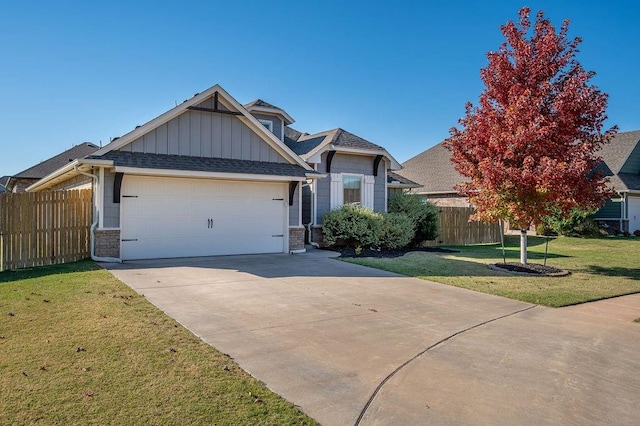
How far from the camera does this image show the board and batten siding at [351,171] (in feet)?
54.9

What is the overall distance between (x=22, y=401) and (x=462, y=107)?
39.6ft

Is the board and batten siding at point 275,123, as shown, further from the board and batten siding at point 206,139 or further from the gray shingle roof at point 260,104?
the board and batten siding at point 206,139

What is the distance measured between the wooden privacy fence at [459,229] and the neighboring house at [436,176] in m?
5.29

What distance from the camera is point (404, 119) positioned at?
74.0ft

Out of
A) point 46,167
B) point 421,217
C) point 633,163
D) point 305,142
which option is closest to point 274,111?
point 305,142

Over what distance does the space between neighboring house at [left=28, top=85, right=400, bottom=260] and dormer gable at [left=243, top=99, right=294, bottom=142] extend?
3.58 meters

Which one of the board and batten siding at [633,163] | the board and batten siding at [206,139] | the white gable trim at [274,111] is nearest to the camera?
the board and batten siding at [206,139]

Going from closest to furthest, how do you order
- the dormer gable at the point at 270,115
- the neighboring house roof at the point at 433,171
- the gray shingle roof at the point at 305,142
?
the dormer gable at the point at 270,115
the gray shingle roof at the point at 305,142
the neighboring house roof at the point at 433,171

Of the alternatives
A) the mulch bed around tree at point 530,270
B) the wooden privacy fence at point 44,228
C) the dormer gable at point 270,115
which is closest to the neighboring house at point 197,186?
the wooden privacy fence at point 44,228

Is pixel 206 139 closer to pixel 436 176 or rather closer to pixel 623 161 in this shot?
pixel 436 176

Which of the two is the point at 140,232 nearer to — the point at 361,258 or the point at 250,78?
the point at 361,258

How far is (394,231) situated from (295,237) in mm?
3976

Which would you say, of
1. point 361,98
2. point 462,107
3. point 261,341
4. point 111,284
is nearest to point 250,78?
point 361,98

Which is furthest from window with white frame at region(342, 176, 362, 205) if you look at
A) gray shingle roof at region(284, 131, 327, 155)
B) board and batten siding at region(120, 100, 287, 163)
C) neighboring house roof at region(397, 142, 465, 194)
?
neighboring house roof at region(397, 142, 465, 194)
